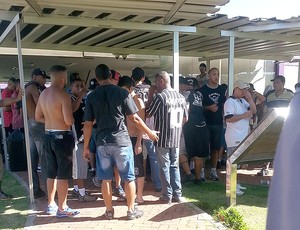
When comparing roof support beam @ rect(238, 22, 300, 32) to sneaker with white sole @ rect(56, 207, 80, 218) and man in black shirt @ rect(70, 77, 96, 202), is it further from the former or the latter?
sneaker with white sole @ rect(56, 207, 80, 218)

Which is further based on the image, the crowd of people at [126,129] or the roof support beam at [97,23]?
the roof support beam at [97,23]

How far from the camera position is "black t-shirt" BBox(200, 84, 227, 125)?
20.2 feet

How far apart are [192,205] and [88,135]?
6.05 ft

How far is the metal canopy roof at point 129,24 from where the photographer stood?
4.38m

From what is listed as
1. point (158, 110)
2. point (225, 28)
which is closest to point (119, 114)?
point (158, 110)

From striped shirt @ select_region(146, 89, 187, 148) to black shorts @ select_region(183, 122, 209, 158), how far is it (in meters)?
1.14

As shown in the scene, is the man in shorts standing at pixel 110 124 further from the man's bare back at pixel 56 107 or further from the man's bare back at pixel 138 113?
the man's bare back at pixel 138 113

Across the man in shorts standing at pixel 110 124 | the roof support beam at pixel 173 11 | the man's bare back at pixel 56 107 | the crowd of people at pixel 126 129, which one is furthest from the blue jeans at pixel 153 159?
the roof support beam at pixel 173 11

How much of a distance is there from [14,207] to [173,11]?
356 cm

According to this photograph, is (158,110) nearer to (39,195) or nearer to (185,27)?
(185,27)

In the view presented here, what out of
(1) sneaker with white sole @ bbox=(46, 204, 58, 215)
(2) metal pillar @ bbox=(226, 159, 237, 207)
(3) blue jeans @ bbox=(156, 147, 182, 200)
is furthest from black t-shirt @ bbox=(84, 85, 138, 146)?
(2) metal pillar @ bbox=(226, 159, 237, 207)

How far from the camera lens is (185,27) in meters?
5.45

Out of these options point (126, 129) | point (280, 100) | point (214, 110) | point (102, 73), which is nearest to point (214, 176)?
point (214, 110)

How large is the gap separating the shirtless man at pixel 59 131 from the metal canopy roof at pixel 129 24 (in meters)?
0.91
